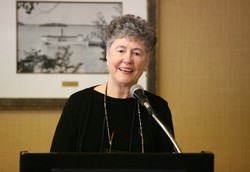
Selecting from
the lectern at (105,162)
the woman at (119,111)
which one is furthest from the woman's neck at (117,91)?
the lectern at (105,162)

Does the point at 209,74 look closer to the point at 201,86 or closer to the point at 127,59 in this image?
the point at 201,86

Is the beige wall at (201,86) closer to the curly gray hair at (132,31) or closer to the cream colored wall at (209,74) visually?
the cream colored wall at (209,74)

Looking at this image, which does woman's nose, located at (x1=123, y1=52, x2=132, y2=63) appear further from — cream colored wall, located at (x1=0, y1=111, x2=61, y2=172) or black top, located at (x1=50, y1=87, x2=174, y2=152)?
cream colored wall, located at (x1=0, y1=111, x2=61, y2=172)

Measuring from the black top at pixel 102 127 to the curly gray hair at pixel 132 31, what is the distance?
266mm

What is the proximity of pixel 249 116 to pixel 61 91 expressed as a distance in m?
1.26

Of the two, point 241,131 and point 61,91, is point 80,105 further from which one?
point 241,131

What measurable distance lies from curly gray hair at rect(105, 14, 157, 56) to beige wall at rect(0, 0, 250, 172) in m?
0.84

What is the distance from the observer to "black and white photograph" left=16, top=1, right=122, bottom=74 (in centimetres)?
231

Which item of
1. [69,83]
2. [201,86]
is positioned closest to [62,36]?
[69,83]

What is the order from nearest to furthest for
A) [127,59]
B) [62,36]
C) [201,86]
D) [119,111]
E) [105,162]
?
[105,162], [127,59], [119,111], [62,36], [201,86]

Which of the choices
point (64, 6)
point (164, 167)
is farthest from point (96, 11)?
point (164, 167)

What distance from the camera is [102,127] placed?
159 centimetres

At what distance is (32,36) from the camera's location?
2.31 metres

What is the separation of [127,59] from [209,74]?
43.2 inches
